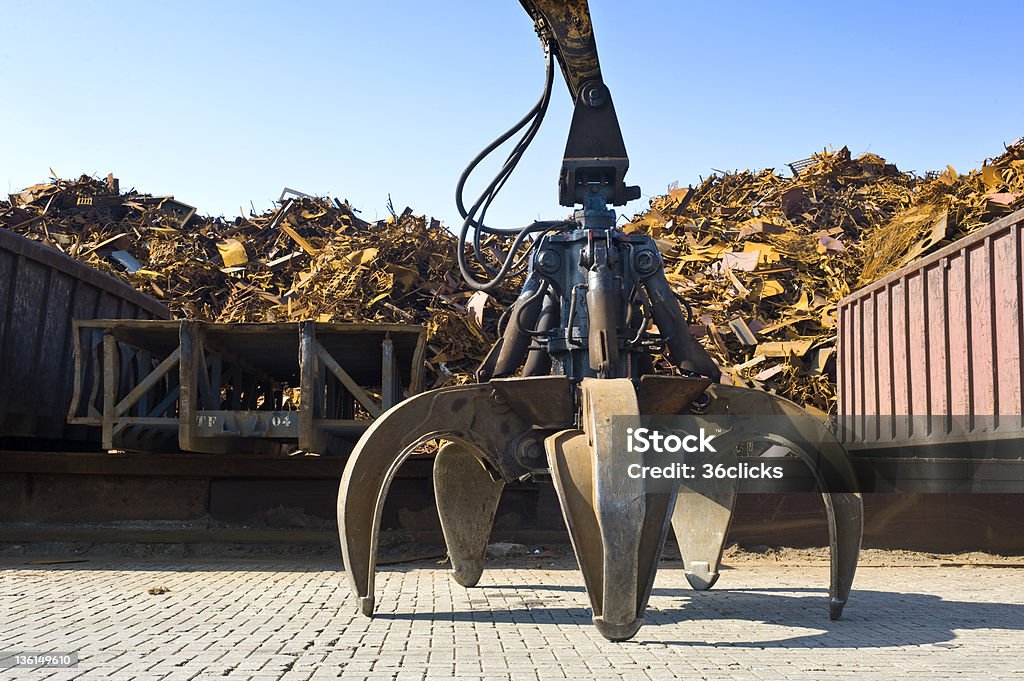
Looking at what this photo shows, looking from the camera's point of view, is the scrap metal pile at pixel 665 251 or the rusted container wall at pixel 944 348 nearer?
the rusted container wall at pixel 944 348

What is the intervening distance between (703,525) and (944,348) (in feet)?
9.38

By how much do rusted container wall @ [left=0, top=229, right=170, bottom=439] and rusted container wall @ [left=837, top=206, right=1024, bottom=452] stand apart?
8.54m

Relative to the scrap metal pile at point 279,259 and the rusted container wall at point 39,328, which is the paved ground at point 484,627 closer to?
the rusted container wall at point 39,328

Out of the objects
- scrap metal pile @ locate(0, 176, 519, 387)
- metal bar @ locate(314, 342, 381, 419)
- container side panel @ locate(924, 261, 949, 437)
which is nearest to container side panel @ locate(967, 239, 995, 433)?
container side panel @ locate(924, 261, 949, 437)

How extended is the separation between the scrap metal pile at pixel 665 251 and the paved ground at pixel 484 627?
6.10 meters

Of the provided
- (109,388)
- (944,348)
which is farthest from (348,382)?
(944,348)

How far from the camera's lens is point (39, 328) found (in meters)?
9.49

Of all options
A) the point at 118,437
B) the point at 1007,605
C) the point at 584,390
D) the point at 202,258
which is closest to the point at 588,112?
the point at 584,390

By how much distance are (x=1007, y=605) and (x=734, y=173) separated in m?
15.6

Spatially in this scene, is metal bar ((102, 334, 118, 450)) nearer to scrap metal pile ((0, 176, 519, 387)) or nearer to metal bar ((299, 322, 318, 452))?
metal bar ((299, 322, 318, 452))

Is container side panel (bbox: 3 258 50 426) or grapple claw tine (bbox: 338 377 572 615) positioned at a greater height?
container side panel (bbox: 3 258 50 426)

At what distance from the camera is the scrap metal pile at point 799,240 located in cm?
1369

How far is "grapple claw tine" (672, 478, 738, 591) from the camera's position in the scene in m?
7.52

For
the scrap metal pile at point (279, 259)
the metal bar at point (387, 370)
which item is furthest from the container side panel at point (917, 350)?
the scrap metal pile at point (279, 259)
